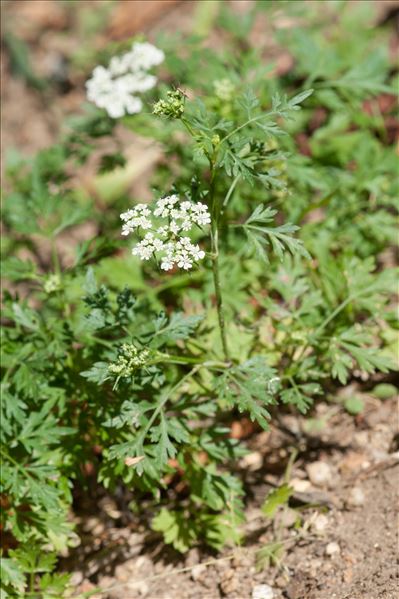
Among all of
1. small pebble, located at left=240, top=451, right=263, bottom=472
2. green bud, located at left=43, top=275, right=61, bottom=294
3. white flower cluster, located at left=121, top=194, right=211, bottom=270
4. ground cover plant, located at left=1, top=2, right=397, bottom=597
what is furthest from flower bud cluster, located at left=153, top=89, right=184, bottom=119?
small pebble, located at left=240, top=451, right=263, bottom=472

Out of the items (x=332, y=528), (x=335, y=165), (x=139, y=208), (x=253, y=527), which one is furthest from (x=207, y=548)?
(x=335, y=165)

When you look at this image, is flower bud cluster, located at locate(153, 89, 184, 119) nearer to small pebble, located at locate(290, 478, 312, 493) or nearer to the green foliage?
the green foliage

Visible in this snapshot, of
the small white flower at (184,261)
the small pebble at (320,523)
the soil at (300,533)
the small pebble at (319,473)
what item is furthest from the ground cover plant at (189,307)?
the small pebble at (319,473)

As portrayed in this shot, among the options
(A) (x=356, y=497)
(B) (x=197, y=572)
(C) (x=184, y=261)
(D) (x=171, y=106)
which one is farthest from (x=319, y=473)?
(D) (x=171, y=106)

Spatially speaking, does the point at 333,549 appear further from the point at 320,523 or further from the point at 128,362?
the point at 128,362

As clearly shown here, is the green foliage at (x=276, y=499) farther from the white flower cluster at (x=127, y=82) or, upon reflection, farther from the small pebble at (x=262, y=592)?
the white flower cluster at (x=127, y=82)

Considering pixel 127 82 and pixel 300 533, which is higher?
pixel 127 82

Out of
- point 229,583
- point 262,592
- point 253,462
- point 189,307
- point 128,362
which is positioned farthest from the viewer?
point 189,307
